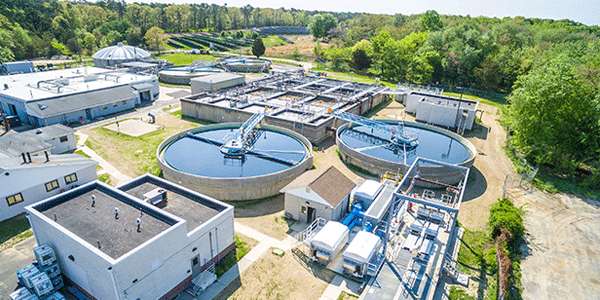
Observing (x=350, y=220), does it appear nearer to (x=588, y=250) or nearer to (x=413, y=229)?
(x=413, y=229)

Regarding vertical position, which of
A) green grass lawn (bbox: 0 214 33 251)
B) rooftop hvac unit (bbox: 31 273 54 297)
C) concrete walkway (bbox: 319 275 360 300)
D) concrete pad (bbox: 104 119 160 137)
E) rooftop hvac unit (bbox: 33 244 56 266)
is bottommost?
green grass lawn (bbox: 0 214 33 251)

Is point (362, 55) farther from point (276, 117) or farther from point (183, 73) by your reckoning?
point (276, 117)

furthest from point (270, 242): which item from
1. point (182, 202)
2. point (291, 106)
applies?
point (291, 106)

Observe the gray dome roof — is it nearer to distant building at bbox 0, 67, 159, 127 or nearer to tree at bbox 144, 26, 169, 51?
distant building at bbox 0, 67, 159, 127

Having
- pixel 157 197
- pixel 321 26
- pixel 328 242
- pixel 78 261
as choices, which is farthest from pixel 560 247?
pixel 321 26

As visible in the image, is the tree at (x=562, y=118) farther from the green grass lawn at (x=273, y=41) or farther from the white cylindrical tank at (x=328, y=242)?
the green grass lawn at (x=273, y=41)

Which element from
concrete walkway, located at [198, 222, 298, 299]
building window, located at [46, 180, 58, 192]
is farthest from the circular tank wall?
concrete walkway, located at [198, 222, 298, 299]
